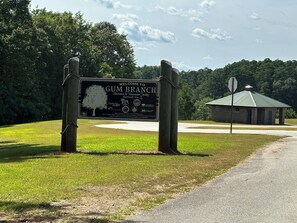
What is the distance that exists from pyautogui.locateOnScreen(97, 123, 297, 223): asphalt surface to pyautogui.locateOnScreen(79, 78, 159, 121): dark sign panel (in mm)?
4866

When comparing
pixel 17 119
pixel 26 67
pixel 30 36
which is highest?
pixel 30 36

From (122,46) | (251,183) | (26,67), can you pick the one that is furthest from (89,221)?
(122,46)

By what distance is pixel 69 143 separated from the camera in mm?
14734

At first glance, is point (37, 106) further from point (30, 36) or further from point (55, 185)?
point (55, 185)

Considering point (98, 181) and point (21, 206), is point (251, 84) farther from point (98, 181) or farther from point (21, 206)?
point (21, 206)

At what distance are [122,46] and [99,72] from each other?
16.6m

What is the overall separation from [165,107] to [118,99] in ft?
5.14

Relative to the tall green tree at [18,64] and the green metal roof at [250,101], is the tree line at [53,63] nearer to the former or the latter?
the tall green tree at [18,64]

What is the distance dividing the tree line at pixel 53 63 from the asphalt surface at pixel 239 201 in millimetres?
26286

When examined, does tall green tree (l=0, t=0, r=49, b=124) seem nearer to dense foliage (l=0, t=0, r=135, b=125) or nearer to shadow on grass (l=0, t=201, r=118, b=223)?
dense foliage (l=0, t=0, r=135, b=125)

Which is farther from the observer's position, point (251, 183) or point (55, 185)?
point (251, 183)

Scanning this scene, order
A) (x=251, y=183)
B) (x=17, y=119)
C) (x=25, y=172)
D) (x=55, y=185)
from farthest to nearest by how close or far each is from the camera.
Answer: (x=17, y=119)
(x=25, y=172)
(x=251, y=183)
(x=55, y=185)

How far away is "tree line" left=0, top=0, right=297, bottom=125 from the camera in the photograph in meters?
38.6

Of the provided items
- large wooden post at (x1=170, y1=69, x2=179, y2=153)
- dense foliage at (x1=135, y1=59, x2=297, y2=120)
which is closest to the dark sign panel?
large wooden post at (x1=170, y1=69, x2=179, y2=153)
